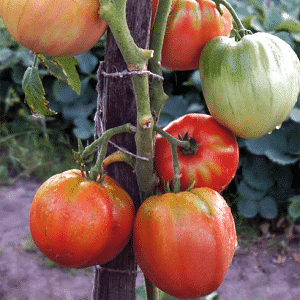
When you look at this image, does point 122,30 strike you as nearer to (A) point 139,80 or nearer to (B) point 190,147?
(A) point 139,80

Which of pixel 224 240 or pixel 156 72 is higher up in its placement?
pixel 156 72

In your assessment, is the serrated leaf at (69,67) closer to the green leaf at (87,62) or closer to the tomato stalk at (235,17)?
the tomato stalk at (235,17)

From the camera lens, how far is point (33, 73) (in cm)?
87

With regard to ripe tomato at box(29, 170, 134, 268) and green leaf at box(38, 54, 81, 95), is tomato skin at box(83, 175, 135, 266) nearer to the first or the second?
ripe tomato at box(29, 170, 134, 268)

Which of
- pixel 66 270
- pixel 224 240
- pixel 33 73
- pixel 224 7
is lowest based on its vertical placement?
pixel 66 270

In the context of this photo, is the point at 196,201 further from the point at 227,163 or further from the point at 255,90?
the point at 255,90

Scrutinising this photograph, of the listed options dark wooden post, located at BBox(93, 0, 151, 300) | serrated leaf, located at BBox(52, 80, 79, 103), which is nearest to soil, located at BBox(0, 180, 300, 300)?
serrated leaf, located at BBox(52, 80, 79, 103)

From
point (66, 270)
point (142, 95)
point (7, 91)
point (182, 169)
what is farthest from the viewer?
point (7, 91)

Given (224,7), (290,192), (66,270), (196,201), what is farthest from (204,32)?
(290,192)

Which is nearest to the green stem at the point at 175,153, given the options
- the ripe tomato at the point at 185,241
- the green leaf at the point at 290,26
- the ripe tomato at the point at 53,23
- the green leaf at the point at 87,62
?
the ripe tomato at the point at 185,241

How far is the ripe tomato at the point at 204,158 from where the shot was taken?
805 mm

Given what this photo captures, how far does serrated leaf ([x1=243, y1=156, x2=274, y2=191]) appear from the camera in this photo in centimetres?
232

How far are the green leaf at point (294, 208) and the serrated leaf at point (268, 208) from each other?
10cm

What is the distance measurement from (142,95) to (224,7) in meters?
0.35
